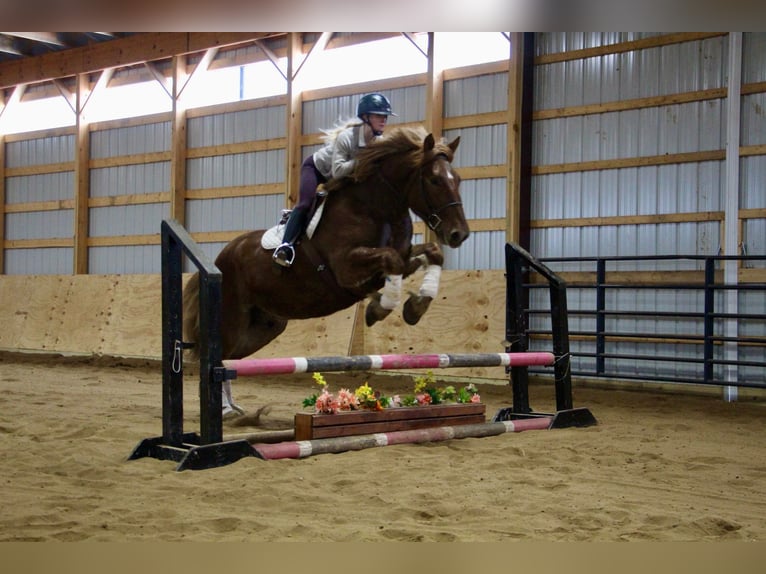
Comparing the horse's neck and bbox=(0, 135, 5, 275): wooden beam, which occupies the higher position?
bbox=(0, 135, 5, 275): wooden beam

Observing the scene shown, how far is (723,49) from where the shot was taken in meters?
7.89

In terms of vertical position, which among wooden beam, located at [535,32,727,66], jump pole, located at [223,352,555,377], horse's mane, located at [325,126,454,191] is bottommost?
jump pole, located at [223,352,555,377]

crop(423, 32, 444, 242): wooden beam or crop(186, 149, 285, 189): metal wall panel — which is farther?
crop(186, 149, 285, 189): metal wall panel

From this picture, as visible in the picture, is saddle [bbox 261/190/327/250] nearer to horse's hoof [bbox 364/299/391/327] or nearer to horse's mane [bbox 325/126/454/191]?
horse's mane [bbox 325/126/454/191]

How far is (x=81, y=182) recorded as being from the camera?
43.7ft

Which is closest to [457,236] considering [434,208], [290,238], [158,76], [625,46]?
[434,208]

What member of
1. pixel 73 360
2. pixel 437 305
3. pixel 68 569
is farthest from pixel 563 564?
pixel 73 360

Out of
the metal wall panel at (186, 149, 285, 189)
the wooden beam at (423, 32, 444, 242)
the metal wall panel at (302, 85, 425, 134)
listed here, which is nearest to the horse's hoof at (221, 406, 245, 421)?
the wooden beam at (423, 32, 444, 242)

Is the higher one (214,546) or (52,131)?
(52,131)

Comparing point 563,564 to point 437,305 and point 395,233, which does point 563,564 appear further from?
point 437,305

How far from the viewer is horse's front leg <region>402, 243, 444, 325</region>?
4207 millimetres

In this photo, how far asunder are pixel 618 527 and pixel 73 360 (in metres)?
9.37

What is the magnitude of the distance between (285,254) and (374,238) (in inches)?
22.1

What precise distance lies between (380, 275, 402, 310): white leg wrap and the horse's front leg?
7 cm
